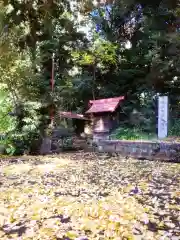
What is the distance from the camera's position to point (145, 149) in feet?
29.7

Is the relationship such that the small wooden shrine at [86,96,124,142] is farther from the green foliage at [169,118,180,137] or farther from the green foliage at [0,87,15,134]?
the green foliage at [0,87,15,134]

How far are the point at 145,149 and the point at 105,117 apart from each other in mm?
4180

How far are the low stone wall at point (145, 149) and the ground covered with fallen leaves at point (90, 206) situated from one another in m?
2.50

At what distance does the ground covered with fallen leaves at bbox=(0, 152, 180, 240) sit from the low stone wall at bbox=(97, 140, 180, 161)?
250cm

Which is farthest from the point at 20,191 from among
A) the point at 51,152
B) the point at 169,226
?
the point at 51,152

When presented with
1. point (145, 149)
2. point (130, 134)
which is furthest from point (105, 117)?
point (145, 149)

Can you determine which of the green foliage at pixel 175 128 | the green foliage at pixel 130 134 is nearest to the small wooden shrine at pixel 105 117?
the green foliage at pixel 130 134

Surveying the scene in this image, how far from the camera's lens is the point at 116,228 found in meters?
2.71

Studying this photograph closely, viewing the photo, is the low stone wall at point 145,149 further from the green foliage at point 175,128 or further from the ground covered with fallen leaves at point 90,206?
the ground covered with fallen leaves at point 90,206

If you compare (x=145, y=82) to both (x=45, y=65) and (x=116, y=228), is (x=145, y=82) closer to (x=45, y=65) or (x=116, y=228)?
(x=45, y=65)

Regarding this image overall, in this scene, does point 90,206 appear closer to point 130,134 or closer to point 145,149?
point 145,149

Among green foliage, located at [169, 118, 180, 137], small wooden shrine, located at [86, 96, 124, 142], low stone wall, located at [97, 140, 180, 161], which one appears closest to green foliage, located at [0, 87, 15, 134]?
low stone wall, located at [97, 140, 180, 161]

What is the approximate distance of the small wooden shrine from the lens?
41.4 feet

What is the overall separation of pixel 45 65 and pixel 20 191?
8.91 meters
